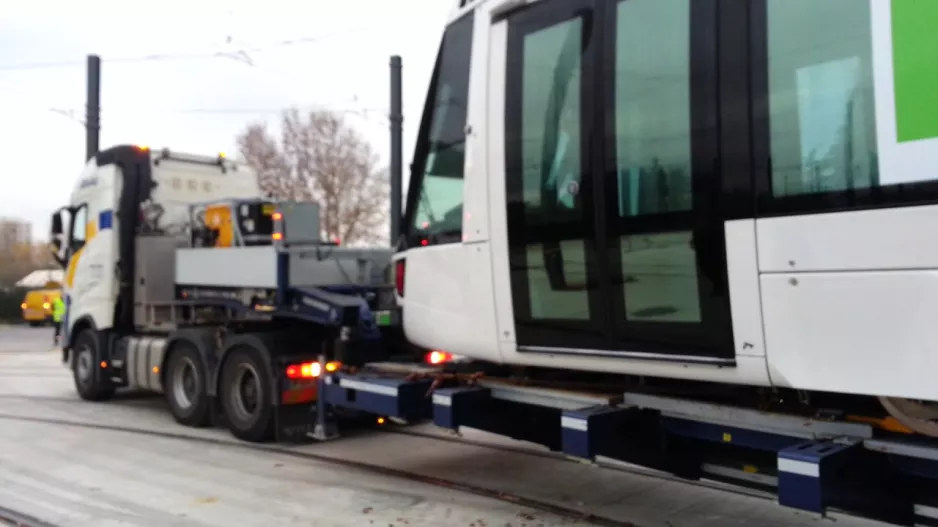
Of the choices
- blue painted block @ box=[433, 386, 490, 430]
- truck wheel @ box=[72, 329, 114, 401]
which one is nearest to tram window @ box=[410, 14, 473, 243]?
blue painted block @ box=[433, 386, 490, 430]

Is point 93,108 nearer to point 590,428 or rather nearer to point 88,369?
point 88,369

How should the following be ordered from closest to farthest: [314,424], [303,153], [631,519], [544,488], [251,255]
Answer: [631,519] → [544,488] → [314,424] → [251,255] → [303,153]

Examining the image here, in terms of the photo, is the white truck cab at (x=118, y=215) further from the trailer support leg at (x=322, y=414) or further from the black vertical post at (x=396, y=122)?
the trailer support leg at (x=322, y=414)

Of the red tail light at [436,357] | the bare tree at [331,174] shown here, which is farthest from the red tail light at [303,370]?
the bare tree at [331,174]

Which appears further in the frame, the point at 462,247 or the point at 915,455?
the point at 462,247

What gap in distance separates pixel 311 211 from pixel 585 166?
548cm

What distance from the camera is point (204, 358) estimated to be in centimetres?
946

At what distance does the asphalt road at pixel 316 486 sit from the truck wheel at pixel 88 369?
6.01 ft

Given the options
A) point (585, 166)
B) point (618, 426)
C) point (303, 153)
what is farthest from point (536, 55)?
point (303, 153)

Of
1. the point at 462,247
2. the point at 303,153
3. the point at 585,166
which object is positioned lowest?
the point at 462,247

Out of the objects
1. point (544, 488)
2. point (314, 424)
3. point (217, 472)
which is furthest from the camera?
point (314, 424)

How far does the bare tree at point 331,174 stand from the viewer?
33062 mm

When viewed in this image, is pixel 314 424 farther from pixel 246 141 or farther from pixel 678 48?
pixel 246 141

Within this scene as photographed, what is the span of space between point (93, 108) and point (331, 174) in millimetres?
16975
